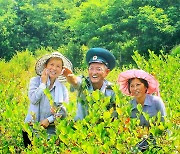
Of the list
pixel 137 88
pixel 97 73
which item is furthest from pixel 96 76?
pixel 137 88

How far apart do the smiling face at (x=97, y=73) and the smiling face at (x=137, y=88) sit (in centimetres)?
25

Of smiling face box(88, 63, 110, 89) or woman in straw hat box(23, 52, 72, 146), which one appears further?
woman in straw hat box(23, 52, 72, 146)

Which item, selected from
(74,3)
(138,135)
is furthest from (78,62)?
(138,135)

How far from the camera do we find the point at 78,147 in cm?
229

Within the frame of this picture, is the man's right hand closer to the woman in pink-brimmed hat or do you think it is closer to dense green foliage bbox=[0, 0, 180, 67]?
the woman in pink-brimmed hat

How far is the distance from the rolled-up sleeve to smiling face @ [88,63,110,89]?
39cm

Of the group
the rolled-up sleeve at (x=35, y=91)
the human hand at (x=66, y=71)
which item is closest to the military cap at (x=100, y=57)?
the human hand at (x=66, y=71)

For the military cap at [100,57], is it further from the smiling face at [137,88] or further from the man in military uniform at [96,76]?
the smiling face at [137,88]

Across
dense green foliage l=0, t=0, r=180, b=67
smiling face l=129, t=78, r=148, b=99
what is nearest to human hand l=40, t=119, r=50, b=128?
smiling face l=129, t=78, r=148, b=99

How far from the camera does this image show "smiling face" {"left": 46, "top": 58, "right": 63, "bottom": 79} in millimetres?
3621

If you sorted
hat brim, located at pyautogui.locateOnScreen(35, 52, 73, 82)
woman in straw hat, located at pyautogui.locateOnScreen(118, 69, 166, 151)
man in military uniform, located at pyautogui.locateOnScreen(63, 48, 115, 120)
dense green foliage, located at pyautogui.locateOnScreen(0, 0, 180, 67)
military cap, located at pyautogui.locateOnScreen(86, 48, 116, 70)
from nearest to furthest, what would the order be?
woman in straw hat, located at pyautogui.locateOnScreen(118, 69, 166, 151)
man in military uniform, located at pyautogui.locateOnScreen(63, 48, 115, 120)
military cap, located at pyautogui.locateOnScreen(86, 48, 116, 70)
hat brim, located at pyautogui.locateOnScreen(35, 52, 73, 82)
dense green foliage, located at pyautogui.locateOnScreen(0, 0, 180, 67)

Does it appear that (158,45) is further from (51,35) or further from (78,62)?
(51,35)

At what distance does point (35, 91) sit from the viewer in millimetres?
3582

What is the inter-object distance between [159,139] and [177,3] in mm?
24010
